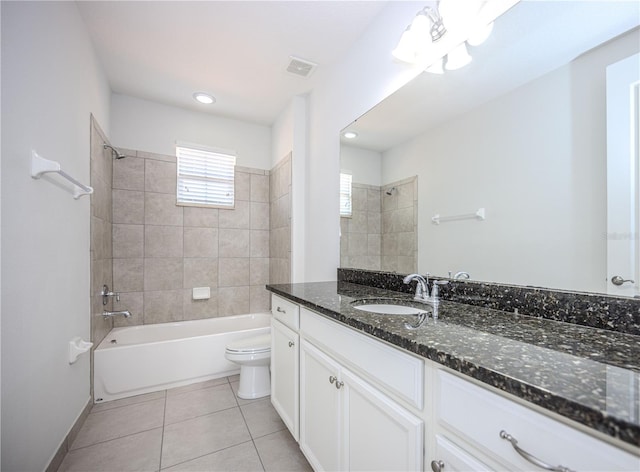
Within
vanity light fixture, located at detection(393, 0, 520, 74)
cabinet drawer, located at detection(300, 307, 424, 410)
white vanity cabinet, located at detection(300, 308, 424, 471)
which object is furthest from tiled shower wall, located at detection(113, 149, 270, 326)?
vanity light fixture, located at detection(393, 0, 520, 74)

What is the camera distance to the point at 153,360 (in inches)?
88.2

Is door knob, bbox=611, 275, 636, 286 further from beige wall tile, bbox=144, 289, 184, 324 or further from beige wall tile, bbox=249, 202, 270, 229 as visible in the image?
beige wall tile, bbox=144, 289, 184, 324

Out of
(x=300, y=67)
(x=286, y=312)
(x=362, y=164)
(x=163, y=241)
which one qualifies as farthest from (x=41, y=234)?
(x=300, y=67)

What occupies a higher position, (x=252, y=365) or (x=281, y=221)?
(x=281, y=221)

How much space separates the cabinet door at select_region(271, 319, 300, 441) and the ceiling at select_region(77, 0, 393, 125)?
191 centimetres

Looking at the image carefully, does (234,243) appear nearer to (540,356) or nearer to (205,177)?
(205,177)

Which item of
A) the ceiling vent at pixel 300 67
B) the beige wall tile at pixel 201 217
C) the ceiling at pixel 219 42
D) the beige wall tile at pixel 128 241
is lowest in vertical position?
the beige wall tile at pixel 128 241

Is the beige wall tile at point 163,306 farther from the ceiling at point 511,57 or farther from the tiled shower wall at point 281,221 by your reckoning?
the ceiling at point 511,57

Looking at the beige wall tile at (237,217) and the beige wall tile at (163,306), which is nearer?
the beige wall tile at (163,306)

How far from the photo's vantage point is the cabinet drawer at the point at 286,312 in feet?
4.79

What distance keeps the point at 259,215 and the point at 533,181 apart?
2.76 meters

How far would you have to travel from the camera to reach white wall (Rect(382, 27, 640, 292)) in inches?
33.8

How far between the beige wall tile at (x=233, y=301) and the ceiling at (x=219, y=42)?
200cm

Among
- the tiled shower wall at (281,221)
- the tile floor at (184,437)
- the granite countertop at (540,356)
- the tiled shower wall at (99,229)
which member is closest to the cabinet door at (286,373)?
the tile floor at (184,437)
